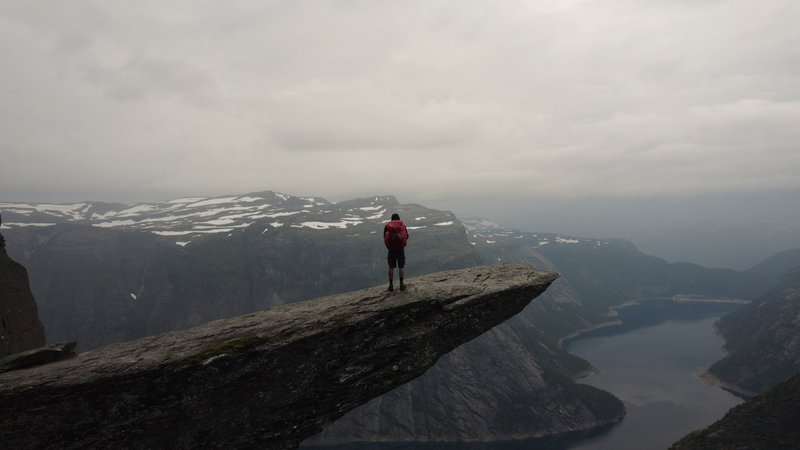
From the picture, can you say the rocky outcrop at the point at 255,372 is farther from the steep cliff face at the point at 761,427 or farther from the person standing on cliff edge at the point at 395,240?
the steep cliff face at the point at 761,427

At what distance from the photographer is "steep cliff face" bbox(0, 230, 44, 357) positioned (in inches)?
1214

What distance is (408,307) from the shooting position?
22.6m

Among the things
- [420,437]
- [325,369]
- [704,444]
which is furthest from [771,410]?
[325,369]

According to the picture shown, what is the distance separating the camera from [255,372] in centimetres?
1941

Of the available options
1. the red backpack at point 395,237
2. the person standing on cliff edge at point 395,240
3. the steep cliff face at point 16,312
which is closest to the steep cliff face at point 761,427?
the person standing on cliff edge at point 395,240

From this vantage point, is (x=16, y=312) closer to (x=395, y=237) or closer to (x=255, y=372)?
(x=255, y=372)

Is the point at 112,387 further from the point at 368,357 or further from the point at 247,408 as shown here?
the point at 368,357

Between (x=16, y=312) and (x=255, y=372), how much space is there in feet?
101

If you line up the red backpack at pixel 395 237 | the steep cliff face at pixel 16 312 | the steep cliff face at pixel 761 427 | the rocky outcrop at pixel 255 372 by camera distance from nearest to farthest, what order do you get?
the rocky outcrop at pixel 255 372
the red backpack at pixel 395 237
the steep cliff face at pixel 16 312
the steep cliff face at pixel 761 427

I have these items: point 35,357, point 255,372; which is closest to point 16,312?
point 35,357

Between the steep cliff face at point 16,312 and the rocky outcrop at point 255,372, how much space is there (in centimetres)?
1911

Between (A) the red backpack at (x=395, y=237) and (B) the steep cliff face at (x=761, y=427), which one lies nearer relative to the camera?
(A) the red backpack at (x=395, y=237)

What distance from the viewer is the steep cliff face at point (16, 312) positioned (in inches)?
1214

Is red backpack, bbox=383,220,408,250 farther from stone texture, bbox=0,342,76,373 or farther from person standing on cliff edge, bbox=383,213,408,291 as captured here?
stone texture, bbox=0,342,76,373
